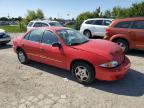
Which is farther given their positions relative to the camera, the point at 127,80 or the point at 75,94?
the point at 127,80

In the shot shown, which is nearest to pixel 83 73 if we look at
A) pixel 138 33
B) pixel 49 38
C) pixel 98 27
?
pixel 49 38

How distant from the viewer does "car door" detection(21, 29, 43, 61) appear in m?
6.96

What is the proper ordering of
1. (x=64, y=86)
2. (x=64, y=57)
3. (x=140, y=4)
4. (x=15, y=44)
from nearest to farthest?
(x=64, y=86) < (x=64, y=57) < (x=15, y=44) < (x=140, y=4)

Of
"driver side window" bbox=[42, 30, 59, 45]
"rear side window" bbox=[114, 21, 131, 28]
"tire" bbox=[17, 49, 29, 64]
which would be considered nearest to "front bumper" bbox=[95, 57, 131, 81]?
"driver side window" bbox=[42, 30, 59, 45]

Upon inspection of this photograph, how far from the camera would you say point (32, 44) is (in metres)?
7.14

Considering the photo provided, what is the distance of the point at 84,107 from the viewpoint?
449cm

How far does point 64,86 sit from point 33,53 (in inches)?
84.3

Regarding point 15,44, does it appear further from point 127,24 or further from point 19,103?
point 127,24

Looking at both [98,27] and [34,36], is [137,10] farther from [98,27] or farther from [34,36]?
[34,36]

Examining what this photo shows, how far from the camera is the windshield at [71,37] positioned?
618 cm

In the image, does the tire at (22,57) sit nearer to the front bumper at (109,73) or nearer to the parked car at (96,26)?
the front bumper at (109,73)

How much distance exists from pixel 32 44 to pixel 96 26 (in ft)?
26.0

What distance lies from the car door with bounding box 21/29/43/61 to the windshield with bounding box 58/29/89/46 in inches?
33.8

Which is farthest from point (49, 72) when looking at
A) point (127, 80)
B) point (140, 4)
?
point (140, 4)
